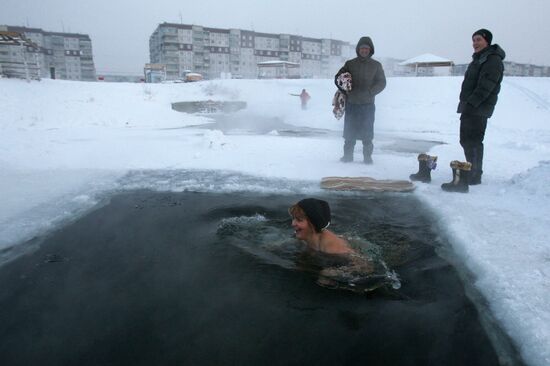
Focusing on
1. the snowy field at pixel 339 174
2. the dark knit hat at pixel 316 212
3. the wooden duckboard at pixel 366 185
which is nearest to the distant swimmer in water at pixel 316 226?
the dark knit hat at pixel 316 212

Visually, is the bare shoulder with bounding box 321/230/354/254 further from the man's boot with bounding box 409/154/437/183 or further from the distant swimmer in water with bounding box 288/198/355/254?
the man's boot with bounding box 409/154/437/183

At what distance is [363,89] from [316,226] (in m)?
4.13

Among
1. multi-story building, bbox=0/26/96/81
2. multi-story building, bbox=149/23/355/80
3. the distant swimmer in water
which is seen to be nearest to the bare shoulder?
the distant swimmer in water

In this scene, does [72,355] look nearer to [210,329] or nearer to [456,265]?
[210,329]

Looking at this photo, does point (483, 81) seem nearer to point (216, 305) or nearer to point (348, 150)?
point (348, 150)

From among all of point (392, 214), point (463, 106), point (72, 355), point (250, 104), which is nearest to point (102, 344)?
point (72, 355)

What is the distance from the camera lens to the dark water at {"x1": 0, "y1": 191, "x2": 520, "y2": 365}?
1.87m

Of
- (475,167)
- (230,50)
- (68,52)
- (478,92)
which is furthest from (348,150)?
(68,52)

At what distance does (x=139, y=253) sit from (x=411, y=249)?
2.34m

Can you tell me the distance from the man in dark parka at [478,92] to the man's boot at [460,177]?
52 centimetres

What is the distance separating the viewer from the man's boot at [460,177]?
15.7ft

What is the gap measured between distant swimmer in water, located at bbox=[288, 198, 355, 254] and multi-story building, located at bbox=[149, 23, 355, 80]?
78.3 metres

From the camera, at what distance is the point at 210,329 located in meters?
2.05

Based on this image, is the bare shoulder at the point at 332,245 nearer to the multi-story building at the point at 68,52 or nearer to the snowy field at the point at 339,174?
the snowy field at the point at 339,174
